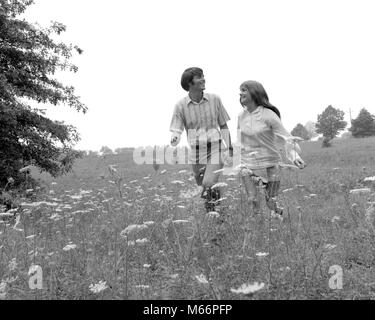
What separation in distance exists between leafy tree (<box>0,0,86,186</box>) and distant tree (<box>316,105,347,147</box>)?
72.0m

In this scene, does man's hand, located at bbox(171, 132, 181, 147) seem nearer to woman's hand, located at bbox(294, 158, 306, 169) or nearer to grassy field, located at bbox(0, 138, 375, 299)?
grassy field, located at bbox(0, 138, 375, 299)

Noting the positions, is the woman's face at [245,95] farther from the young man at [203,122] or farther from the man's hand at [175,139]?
the man's hand at [175,139]

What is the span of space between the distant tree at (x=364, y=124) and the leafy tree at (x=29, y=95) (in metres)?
65.0

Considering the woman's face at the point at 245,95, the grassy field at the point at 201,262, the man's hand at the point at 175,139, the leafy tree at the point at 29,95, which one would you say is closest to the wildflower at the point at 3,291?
the grassy field at the point at 201,262

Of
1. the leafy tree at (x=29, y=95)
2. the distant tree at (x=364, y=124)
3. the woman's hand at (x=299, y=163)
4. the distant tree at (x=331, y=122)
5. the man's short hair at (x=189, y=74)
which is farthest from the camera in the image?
the distant tree at (x=331, y=122)

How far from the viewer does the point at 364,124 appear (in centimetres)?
7369

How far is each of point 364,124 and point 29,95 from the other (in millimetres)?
67276

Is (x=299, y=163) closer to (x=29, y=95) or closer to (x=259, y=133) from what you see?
(x=259, y=133)

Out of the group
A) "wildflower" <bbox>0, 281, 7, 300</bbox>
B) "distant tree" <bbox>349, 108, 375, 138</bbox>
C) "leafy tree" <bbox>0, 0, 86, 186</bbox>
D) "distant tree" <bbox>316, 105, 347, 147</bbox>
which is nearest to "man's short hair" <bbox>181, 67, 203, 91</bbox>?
"wildflower" <bbox>0, 281, 7, 300</bbox>

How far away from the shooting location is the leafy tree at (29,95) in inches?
500
